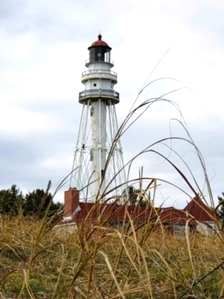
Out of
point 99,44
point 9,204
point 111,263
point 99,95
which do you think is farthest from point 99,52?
point 111,263

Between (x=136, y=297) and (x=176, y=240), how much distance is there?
2030 mm

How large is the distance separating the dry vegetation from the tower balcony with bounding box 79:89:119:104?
32.3 meters

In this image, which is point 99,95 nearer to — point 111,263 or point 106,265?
point 111,263

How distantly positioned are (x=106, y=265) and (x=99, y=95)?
3438 centimetres

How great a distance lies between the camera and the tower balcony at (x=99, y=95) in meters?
36.9

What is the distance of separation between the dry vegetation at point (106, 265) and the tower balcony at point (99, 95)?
32340 mm

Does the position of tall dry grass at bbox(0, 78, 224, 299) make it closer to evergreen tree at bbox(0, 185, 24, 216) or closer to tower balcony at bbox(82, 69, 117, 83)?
evergreen tree at bbox(0, 185, 24, 216)

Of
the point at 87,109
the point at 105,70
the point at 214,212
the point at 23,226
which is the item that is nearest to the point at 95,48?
the point at 105,70

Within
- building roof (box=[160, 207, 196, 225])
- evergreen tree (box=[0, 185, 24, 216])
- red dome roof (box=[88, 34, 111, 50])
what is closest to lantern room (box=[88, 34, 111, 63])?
red dome roof (box=[88, 34, 111, 50])

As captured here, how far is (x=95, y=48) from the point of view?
38.2m

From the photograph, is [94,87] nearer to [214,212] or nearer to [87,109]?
[87,109]

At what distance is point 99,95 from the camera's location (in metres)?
36.9

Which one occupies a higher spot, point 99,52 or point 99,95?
point 99,52

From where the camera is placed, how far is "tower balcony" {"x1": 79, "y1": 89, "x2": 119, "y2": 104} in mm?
36906
